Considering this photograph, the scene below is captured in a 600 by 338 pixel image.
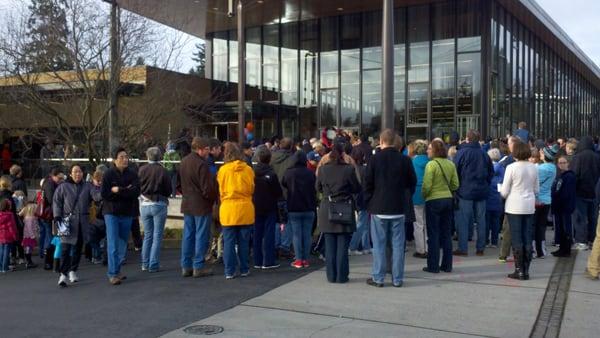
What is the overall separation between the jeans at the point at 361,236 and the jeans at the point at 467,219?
1563mm

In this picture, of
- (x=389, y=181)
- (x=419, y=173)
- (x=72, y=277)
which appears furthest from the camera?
(x=419, y=173)

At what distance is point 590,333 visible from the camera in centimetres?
564

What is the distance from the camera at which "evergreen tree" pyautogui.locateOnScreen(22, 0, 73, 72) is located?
1102 cm

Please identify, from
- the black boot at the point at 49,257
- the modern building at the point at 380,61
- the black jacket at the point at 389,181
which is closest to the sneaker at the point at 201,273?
the black jacket at the point at 389,181

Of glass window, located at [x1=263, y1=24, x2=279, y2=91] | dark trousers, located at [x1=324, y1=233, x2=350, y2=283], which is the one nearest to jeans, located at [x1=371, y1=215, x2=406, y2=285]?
dark trousers, located at [x1=324, y1=233, x2=350, y2=283]

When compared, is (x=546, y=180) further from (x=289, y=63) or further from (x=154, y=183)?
(x=289, y=63)

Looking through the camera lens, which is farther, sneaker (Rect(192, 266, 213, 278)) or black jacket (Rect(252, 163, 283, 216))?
black jacket (Rect(252, 163, 283, 216))

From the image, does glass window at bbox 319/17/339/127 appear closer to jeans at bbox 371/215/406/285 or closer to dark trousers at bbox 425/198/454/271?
dark trousers at bbox 425/198/454/271

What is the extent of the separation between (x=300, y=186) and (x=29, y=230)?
5.53 metres

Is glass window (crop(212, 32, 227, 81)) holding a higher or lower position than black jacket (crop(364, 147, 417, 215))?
higher

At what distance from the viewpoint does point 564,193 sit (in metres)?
9.71

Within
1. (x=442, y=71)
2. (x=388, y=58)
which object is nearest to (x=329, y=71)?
(x=442, y=71)

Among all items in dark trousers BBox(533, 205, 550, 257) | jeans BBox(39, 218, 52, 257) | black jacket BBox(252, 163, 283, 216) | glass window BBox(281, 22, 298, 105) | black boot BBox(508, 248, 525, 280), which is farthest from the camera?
glass window BBox(281, 22, 298, 105)

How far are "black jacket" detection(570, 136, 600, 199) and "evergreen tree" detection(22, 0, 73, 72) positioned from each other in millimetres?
10153
